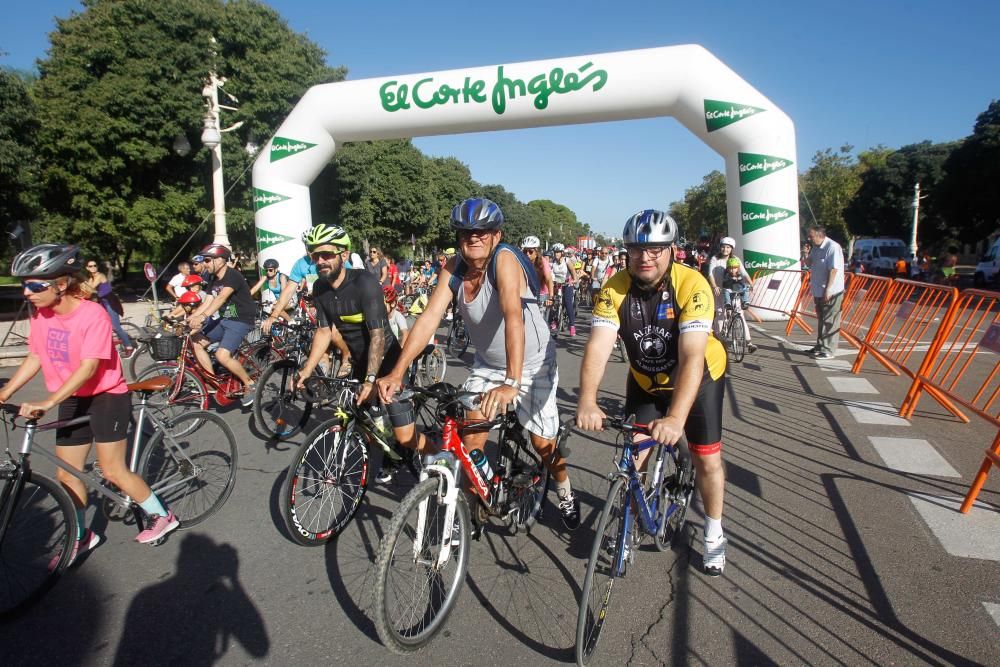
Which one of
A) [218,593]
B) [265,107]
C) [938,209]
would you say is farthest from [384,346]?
[938,209]

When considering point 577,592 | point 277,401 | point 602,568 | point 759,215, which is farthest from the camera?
point 759,215

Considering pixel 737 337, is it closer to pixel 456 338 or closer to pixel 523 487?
pixel 456 338

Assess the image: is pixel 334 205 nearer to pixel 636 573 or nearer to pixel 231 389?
pixel 231 389

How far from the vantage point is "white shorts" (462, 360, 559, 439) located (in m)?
3.46

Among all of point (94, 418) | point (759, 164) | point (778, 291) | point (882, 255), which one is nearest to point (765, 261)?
point (778, 291)

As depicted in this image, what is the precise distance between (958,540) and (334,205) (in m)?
25.9

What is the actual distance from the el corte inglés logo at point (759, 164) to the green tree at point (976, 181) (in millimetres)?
26365

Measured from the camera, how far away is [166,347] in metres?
5.74

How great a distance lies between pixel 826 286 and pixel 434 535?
867 centimetres

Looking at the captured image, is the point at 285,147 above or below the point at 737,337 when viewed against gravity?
above

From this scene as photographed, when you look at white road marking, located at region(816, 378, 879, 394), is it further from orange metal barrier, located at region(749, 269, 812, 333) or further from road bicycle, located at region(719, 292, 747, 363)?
orange metal barrier, located at region(749, 269, 812, 333)

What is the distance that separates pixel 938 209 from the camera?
124 ft

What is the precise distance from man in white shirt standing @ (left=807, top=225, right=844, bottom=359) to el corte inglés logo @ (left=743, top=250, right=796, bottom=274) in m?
3.51

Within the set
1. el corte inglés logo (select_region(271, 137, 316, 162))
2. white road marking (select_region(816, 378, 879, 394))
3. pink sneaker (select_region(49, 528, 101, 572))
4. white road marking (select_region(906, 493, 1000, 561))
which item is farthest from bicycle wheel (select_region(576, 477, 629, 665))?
el corte inglés logo (select_region(271, 137, 316, 162))
